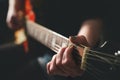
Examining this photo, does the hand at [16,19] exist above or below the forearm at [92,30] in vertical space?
below

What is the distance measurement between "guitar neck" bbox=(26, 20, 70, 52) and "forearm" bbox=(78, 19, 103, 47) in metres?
0.10

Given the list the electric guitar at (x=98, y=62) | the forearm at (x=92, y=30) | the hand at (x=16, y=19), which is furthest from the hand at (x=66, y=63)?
the hand at (x=16, y=19)

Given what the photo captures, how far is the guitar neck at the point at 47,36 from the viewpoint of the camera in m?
0.94

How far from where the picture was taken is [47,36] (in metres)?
1.12

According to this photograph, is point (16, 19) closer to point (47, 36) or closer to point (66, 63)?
point (47, 36)

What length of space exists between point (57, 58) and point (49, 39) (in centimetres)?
26

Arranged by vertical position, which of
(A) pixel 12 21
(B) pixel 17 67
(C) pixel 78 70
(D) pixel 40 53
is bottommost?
(B) pixel 17 67

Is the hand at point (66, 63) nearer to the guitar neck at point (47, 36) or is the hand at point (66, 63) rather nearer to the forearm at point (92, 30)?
the guitar neck at point (47, 36)

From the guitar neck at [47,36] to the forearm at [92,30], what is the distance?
0.32ft

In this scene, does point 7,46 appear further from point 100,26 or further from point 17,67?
point 100,26

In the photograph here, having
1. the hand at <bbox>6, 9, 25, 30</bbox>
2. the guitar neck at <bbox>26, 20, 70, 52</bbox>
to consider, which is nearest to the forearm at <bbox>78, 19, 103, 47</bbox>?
the guitar neck at <bbox>26, 20, 70, 52</bbox>

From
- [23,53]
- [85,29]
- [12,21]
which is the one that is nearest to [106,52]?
[85,29]

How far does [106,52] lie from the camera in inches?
28.3

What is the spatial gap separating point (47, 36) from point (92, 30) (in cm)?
16
